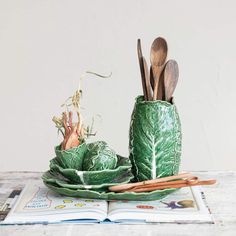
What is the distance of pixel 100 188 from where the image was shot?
49.8 inches

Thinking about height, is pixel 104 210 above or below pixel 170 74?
below

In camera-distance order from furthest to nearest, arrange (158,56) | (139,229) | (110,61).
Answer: (110,61) < (158,56) < (139,229)

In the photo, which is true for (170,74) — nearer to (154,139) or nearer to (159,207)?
(154,139)

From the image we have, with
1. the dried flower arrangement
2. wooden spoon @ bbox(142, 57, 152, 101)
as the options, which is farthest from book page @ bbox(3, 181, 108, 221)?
wooden spoon @ bbox(142, 57, 152, 101)

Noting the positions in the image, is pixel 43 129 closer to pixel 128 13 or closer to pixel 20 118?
pixel 20 118

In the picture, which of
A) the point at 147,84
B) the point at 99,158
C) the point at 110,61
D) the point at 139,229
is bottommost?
the point at 139,229

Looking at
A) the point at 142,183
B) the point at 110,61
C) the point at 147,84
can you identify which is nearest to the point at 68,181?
the point at 142,183

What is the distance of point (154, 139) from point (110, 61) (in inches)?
46.5

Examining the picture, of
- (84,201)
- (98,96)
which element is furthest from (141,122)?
(98,96)

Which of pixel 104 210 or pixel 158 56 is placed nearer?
pixel 104 210

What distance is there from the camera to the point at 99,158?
4.14ft

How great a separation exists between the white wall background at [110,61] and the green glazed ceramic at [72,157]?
1.20 metres

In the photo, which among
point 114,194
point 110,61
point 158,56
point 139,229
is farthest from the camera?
point 110,61

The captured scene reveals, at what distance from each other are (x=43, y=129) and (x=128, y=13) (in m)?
0.64
